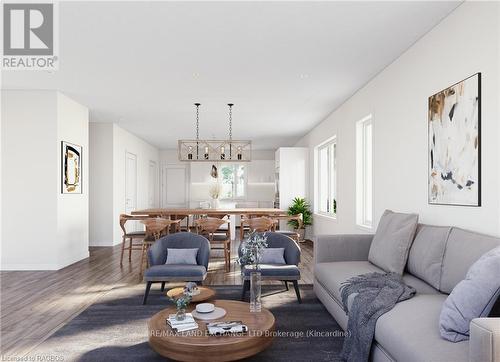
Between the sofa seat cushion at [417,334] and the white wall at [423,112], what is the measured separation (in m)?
0.87

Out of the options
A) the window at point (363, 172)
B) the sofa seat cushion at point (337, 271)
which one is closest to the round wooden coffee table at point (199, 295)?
the sofa seat cushion at point (337, 271)

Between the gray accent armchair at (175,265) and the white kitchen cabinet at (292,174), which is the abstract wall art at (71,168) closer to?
the gray accent armchair at (175,265)

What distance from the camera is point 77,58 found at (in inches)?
168

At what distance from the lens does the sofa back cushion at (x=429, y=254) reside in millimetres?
2812

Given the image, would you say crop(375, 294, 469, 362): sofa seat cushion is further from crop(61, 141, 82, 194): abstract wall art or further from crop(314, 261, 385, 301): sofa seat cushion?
crop(61, 141, 82, 194): abstract wall art

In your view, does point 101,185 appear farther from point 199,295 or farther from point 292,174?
point 199,295

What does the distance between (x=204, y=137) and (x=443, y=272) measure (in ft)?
27.2

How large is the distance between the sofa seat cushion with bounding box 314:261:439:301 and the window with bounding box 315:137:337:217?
12.6ft

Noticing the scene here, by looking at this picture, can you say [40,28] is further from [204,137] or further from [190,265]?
→ [204,137]

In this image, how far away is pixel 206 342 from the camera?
231 centimetres

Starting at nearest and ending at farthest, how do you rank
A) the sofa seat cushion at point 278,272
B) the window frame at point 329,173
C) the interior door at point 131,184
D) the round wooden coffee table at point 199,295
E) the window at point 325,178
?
the round wooden coffee table at point 199,295 < the sofa seat cushion at point 278,272 < the window frame at point 329,173 < the window at point 325,178 < the interior door at point 131,184

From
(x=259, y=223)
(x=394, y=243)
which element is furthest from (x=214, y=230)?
(x=394, y=243)

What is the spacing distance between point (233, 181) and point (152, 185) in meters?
2.77

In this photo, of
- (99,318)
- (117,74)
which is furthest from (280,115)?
(99,318)
